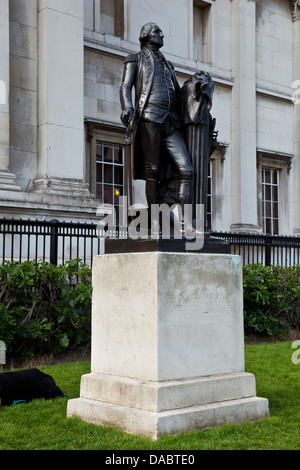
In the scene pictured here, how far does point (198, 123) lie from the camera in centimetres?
697

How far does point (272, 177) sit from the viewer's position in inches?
883

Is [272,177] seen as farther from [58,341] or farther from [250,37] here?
[58,341]

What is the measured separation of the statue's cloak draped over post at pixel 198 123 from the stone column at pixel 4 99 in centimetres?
701

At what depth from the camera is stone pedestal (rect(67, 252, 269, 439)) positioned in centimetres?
584

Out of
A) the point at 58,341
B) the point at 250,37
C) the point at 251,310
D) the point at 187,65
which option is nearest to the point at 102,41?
the point at 187,65

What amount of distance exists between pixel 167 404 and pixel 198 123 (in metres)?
3.02

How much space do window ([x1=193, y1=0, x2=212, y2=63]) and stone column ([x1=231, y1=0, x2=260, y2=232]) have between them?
3.13 ft

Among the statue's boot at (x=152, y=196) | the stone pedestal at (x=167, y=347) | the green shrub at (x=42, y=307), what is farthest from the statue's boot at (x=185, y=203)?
the green shrub at (x=42, y=307)

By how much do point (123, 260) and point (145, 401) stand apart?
1.37 m
